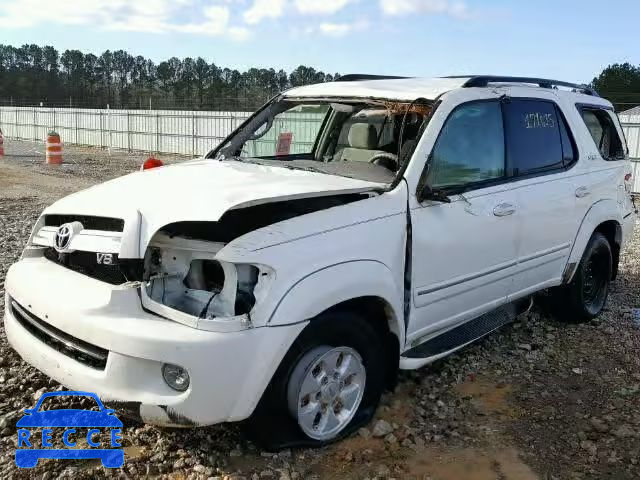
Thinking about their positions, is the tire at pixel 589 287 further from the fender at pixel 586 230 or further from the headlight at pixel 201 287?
the headlight at pixel 201 287

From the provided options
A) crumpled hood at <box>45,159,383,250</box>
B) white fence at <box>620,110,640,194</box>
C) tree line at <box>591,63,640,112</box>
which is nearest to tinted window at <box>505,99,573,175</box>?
crumpled hood at <box>45,159,383,250</box>

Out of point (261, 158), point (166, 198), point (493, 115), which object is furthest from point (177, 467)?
point (493, 115)

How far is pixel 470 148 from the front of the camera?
4.02 m

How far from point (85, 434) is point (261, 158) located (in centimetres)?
222

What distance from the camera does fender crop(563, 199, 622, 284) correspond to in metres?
5.04

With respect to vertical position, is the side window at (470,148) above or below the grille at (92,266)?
above

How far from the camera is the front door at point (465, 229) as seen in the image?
363 centimetres

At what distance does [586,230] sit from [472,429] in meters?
2.29

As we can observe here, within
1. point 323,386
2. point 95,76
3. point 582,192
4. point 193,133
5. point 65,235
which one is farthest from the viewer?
point 95,76

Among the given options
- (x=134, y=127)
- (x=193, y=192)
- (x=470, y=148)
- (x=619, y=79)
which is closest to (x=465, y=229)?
(x=470, y=148)

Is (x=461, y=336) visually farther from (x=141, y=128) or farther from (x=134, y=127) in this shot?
(x=134, y=127)

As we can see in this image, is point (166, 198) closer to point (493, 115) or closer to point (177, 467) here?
point (177, 467)

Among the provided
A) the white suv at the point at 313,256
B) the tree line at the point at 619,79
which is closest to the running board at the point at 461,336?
the white suv at the point at 313,256

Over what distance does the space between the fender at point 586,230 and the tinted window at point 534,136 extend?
0.55 m
